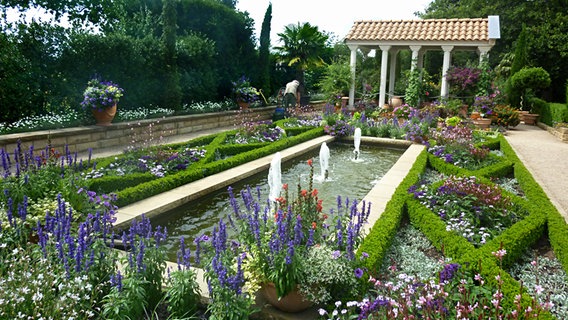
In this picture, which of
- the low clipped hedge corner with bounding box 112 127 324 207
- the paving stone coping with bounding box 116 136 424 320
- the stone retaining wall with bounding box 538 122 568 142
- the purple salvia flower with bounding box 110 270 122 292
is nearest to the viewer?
the purple salvia flower with bounding box 110 270 122 292

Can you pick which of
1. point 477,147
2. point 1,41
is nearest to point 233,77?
point 1,41

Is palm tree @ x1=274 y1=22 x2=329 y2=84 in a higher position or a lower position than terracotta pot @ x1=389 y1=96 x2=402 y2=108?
higher

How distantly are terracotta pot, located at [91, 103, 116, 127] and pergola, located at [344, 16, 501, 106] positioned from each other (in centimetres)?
1020

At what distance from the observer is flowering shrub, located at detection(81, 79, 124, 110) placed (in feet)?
29.5

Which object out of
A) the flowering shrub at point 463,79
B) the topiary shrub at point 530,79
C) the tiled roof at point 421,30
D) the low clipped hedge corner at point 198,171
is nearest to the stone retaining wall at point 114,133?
the low clipped hedge corner at point 198,171

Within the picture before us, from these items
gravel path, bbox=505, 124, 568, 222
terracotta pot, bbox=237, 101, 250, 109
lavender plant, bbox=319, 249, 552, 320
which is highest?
terracotta pot, bbox=237, 101, 250, 109

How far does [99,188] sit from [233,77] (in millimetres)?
Answer: 11389

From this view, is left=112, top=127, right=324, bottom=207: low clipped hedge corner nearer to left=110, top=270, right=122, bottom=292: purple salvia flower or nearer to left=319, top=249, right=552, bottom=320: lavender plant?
left=110, top=270, right=122, bottom=292: purple salvia flower

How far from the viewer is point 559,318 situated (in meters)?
3.20

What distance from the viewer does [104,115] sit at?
9.34 m

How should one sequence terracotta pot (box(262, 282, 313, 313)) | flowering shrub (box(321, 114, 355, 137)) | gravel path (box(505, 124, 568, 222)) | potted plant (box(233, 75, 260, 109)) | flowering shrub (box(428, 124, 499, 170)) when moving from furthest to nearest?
potted plant (box(233, 75, 260, 109)) → flowering shrub (box(321, 114, 355, 137)) → flowering shrub (box(428, 124, 499, 170)) → gravel path (box(505, 124, 568, 222)) → terracotta pot (box(262, 282, 313, 313))

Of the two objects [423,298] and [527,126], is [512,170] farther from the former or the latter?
[527,126]

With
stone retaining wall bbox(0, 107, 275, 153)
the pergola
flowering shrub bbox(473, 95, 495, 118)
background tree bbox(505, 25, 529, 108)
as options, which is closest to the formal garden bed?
stone retaining wall bbox(0, 107, 275, 153)

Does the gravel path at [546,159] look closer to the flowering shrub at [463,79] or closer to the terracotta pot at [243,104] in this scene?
the flowering shrub at [463,79]
